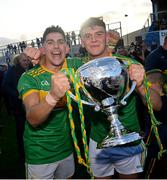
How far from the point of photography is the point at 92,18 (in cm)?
233

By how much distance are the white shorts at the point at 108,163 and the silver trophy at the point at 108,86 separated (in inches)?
29.9

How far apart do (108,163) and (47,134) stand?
23.6 inches

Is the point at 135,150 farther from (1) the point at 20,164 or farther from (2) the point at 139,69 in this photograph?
(1) the point at 20,164

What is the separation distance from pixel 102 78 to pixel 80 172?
293cm

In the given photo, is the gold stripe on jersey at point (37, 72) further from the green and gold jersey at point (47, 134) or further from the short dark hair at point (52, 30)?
the short dark hair at point (52, 30)

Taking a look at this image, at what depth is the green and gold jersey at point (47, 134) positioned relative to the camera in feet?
8.36

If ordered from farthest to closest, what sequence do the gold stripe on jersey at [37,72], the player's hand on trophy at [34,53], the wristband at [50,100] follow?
the player's hand on trophy at [34,53], the gold stripe on jersey at [37,72], the wristband at [50,100]

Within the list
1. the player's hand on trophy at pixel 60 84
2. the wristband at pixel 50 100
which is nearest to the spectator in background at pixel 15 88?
the wristband at pixel 50 100

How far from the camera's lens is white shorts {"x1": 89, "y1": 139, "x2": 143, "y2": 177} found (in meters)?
2.75

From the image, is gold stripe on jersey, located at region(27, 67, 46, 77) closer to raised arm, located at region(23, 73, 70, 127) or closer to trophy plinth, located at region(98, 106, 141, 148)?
raised arm, located at region(23, 73, 70, 127)

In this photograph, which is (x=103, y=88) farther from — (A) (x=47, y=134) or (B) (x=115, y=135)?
(A) (x=47, y=134)

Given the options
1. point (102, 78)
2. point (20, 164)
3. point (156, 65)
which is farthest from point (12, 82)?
point (102, 78)

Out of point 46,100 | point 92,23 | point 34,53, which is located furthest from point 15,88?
point 46,100

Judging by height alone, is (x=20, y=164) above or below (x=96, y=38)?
below
